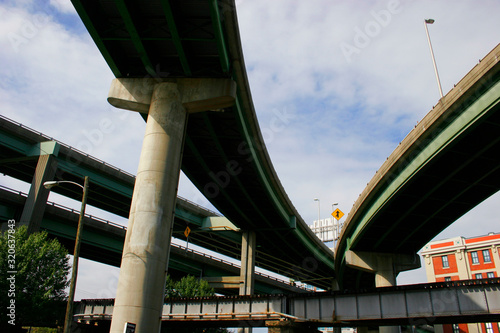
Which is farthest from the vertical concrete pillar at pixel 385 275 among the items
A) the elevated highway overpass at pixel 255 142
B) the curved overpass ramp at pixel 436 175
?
the curved overpass ramp at pixel 436 175

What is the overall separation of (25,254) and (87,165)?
47.3 ft

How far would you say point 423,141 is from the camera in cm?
2438

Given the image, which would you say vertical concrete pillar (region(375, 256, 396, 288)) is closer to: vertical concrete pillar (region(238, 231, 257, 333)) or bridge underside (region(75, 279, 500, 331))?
vertical concrete pillar (region(238, 231, 257, 333))

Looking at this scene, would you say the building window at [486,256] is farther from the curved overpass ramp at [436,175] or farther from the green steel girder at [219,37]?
the green steel girder at [219,37]

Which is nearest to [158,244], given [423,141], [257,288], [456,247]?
[423,141]

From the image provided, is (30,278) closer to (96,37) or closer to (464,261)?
(96,37)

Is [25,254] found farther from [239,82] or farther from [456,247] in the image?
[456,247]

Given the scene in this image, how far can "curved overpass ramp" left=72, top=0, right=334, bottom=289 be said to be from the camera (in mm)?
→ 19438

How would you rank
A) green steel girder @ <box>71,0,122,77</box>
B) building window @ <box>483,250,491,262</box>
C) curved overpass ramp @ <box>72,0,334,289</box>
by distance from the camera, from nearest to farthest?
1. green steel girder @ <box>71,0,122,77</box>
2. curved overpass ramp @ <box>72,0,334,289</box>
3. building window @ <box>483,250,491,262</box>

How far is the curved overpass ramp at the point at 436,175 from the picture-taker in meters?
20.3

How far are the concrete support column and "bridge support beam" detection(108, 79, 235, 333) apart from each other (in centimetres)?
1639

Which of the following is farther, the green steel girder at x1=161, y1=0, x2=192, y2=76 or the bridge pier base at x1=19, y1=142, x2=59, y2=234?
the bridge pier base at x1=19, y1=142, x2=59, y2=234

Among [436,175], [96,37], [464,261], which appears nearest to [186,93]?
[96,37]

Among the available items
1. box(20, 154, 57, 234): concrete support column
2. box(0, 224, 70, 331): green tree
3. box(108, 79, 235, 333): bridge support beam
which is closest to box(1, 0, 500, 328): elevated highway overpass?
box(108, 79, 235, 333): bridge support beam
